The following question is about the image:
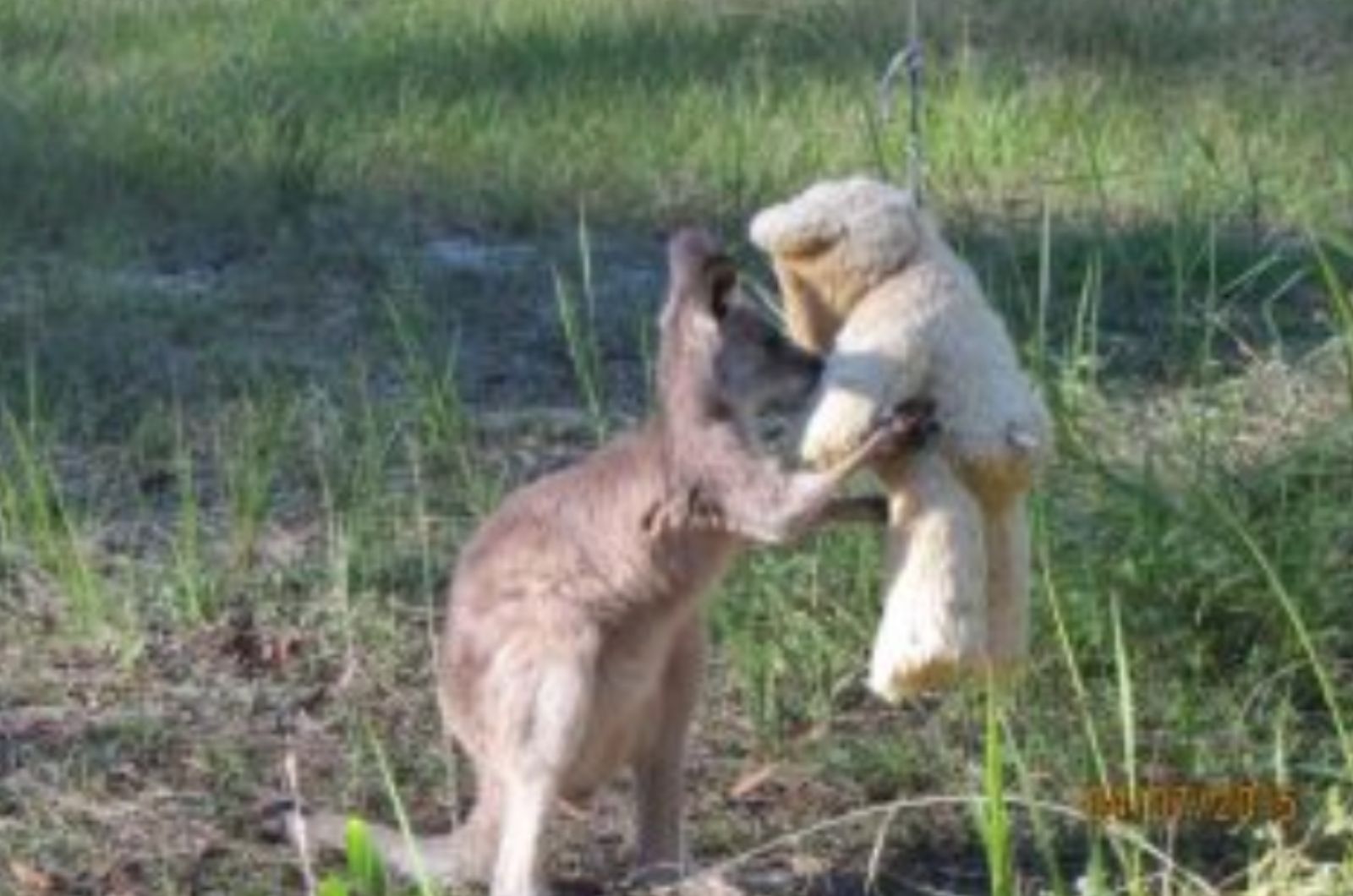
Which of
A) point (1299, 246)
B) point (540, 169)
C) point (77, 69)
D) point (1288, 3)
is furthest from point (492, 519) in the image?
point (1288, 3)

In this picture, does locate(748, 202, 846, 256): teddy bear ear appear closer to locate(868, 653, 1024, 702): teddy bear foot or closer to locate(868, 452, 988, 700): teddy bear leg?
locate(868, 452, 988, 700): teddy bear leg

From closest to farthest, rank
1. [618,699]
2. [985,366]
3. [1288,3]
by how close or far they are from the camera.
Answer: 1. [985,366]
2. [618,699]
3. [1288,3]

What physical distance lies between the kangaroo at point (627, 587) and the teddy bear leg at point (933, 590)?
0.33 feet

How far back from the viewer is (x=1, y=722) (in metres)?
5.37

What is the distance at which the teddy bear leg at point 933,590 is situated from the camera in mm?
4164

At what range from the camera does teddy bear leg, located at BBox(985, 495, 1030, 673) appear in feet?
14.0

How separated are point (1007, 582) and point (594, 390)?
8.44 ft

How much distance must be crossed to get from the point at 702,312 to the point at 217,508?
7.26ft

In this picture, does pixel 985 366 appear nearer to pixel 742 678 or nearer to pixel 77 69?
pixel 742 678

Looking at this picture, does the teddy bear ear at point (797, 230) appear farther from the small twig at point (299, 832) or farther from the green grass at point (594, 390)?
the small twig at point (299, 832)
